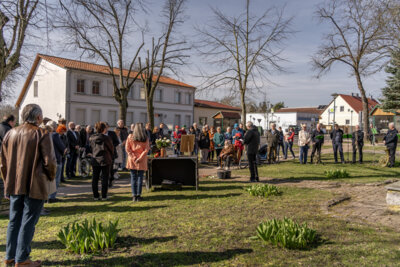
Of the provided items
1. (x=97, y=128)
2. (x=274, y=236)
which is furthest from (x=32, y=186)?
(x=97, y=128)

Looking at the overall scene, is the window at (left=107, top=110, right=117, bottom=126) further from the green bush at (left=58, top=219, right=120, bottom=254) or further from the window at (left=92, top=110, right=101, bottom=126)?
the green bush at (left=58, top=219, right=120, bottom=254)

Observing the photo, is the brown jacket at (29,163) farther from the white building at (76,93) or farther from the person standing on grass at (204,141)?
the white building at (76,93)

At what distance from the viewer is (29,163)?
3809 millimetres

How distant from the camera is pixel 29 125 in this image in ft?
→ 12.7

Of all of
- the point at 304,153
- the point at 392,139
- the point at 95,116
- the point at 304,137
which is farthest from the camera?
the point at 95,116

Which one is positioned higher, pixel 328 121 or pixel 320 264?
pixel 328 121

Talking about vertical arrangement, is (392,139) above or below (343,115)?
below

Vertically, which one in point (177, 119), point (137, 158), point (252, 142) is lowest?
point (137, 158)

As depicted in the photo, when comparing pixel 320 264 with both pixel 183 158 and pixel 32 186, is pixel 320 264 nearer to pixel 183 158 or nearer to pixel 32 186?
pixel 32 186

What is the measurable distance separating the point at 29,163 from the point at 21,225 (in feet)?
2.43

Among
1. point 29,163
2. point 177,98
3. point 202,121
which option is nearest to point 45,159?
point 29,163

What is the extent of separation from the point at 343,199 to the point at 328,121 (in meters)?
68.0

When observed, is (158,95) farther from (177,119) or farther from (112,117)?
(112,117)

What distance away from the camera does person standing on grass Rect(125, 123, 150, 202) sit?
24.5 ft
